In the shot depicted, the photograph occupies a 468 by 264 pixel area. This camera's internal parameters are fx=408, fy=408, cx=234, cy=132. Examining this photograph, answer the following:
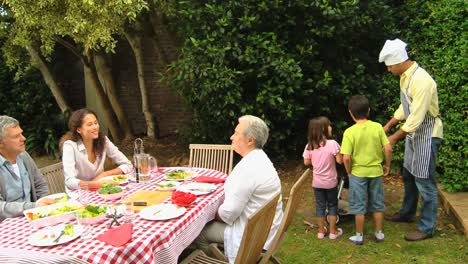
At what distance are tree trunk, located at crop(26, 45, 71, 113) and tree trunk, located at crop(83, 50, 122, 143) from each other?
2.37 feet

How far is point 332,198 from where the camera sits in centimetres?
434

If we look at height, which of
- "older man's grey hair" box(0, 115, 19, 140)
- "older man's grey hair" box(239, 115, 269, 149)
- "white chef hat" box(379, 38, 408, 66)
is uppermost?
"white chef hat" box(379, 38, 408, 66)

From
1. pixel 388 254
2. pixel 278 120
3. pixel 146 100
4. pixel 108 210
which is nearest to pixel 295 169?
pixel 278 120

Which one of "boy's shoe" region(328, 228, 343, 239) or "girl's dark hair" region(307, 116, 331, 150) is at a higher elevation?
"girl's dark hair" region(307, 116, 331, 150)

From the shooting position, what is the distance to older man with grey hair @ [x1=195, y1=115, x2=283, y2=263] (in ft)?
9.92

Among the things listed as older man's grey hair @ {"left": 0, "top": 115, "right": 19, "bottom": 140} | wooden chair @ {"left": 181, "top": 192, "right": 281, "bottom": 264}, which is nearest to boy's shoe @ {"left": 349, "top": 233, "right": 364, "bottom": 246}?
wooden chair @ {"left": 181, "top": 192, "right": 281, "bottom": 264}

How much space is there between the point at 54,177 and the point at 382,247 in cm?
339

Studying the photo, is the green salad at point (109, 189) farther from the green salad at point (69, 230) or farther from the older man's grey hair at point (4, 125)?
the older man's grey hair at point (4, 125)

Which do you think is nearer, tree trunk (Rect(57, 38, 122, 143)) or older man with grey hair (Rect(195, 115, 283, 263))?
older man with grey hair (Rect(195, 115, 283, 263))

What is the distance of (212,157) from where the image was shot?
488 centimetres

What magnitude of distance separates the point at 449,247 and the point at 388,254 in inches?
24.3

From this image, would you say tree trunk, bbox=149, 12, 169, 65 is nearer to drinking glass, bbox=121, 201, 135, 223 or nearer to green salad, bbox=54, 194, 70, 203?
green salad, bbox=54, 194, 70, 203

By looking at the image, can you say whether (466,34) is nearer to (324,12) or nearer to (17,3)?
(324,12)

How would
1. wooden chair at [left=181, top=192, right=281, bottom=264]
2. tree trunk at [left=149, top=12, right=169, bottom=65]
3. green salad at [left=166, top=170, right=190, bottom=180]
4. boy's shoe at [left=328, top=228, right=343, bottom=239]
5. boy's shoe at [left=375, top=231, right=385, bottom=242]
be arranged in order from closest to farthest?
wooden chair at [left=181, top=192, right=281, bottom=264]
green salad at [left=166, top=170, right=190, bottom=180]
boy's shoe at [left=375, top=231, right=385, bottom=242]
boy's shoe at [left=328, top=228, right=343, bottom=239]
tree trunk at [left=149, top=12, right=169, bottom=65]
